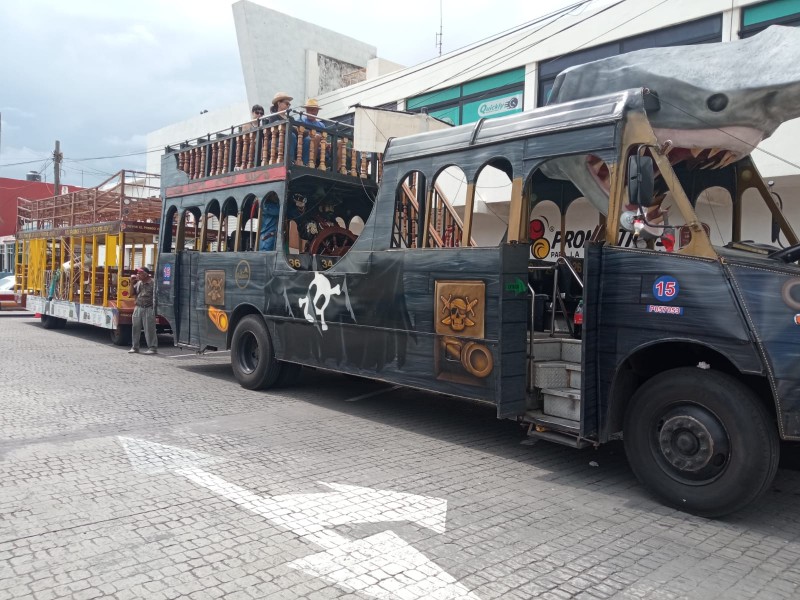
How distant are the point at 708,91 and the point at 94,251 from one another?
13148mm

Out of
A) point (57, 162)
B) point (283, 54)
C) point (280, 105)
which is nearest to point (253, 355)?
point (280, 105)

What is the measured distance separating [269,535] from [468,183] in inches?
136

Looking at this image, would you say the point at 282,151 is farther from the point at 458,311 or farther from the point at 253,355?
the point at 458,311

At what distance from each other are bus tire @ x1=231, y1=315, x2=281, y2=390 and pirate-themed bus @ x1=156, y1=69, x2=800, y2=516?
0.04 metres

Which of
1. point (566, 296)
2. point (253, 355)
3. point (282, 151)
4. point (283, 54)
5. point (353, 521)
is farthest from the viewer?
point (283, 54)

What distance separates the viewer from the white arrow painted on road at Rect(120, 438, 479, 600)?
130 inches

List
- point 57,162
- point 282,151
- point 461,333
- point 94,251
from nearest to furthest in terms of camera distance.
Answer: point 461,333 → point 282,151 → point 94,251 → point 57,162

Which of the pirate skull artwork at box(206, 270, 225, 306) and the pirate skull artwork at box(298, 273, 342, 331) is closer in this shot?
the pirate skull artwork at box(298, 273, 342, 331)

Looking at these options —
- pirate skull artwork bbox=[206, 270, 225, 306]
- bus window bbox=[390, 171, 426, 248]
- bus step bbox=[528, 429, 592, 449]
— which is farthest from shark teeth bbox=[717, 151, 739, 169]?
pirate skull artwork bbox=[206, 270, 225, 306]

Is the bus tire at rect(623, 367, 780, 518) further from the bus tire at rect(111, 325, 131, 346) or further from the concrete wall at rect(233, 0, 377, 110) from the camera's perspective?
the concrete wall at rect(233, 0, 377, 110)

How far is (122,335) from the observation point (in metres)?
13.6

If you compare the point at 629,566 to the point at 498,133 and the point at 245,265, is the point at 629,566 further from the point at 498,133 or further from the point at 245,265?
the point at 245,265

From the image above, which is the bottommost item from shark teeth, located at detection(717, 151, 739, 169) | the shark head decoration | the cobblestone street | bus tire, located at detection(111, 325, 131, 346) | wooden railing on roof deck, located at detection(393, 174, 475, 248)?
the cobblestone street

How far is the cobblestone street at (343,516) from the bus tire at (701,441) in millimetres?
213
